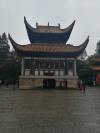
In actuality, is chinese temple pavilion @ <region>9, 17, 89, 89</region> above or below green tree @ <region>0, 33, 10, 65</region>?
below

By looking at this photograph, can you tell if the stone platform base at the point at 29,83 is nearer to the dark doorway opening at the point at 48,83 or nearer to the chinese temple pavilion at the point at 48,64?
the chinese temple pavilion at the point at 48,64

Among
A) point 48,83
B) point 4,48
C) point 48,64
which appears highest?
point 4,48

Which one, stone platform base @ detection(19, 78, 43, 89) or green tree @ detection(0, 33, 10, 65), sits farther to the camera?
green tree @ detection(0, 33, 10, 65)

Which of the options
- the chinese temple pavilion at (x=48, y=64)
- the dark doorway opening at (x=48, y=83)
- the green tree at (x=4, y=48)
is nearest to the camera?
the chinese temple pavilion at (x=48, y=64)

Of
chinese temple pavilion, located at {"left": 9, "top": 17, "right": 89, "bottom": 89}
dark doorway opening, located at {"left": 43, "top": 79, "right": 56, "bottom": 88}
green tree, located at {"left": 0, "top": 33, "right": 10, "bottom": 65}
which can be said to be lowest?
dark doorway opening, located at {"left": 43, "top": 79, "right": 56, "bottom": 88}

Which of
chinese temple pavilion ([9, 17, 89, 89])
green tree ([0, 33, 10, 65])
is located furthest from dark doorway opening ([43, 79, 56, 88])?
green tree ([0, 33, 10, 65])

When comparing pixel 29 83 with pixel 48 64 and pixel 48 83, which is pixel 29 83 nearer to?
pixel 48 83

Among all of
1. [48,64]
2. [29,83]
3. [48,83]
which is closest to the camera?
[29,83]

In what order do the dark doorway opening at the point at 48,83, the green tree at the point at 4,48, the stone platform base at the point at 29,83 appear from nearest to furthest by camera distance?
the stone platform base at the point at 29,83 → the dark doorway opening at the point at 48,83 → the green tree at the point at 4,48

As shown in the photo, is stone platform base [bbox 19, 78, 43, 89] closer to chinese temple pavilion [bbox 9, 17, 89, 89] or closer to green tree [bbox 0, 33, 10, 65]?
chinese temple pavilion [bbox 9, 17, 89, 89]

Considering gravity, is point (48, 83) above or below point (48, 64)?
below

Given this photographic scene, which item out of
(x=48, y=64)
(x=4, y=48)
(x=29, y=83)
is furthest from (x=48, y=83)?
(x=4, y=48)

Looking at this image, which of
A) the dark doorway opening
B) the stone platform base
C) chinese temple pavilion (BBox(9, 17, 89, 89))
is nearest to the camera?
the stone platform base

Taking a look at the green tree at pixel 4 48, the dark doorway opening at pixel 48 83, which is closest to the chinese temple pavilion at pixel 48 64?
the dark doorway opening at pixel 48 83
